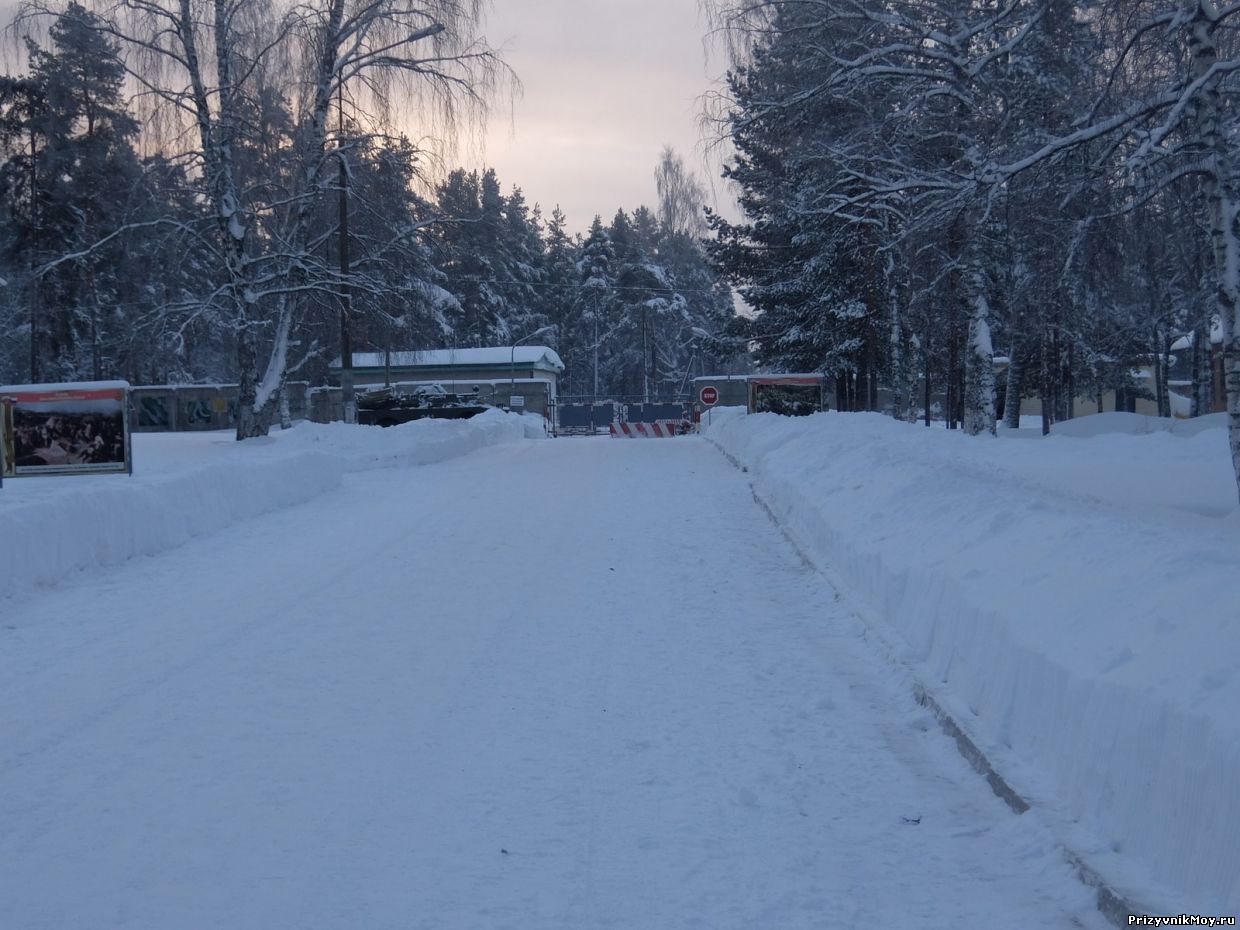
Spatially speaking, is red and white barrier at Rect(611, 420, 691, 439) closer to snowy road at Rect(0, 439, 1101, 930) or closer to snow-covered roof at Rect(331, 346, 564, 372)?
snow-covered roof at Rect(331, 346, 564, 372)

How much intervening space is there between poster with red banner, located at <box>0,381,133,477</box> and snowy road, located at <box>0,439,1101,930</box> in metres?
3.16

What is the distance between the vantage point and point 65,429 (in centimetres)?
1302

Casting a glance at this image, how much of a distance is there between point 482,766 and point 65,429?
32.6 feet

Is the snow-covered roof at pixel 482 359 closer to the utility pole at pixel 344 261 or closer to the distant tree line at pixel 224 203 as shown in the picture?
the distant tree line at pixel 224 203

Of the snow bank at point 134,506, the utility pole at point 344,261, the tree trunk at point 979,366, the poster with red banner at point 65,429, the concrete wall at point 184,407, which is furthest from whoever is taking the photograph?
the concrete wall at point 184,407

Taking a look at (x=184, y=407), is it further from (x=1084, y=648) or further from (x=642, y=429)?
(x=1084, y=648)

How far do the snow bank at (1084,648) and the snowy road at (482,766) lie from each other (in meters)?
0.28

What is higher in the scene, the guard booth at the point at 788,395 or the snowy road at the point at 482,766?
the guard booth at the point at 788,395

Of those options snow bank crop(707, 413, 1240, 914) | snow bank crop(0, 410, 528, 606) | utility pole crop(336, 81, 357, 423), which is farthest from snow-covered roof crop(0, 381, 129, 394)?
utility pole crop(336, 81, 357, 423)

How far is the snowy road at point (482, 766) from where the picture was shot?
402cm

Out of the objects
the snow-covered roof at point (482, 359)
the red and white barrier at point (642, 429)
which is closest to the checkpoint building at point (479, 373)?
the snow-covered roof at point (482, 359)

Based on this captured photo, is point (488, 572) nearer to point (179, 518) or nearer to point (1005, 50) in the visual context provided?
point (179, 518)

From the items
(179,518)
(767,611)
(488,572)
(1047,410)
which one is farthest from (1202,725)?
(1047,410)

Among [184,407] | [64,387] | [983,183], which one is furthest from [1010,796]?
[184,407]
